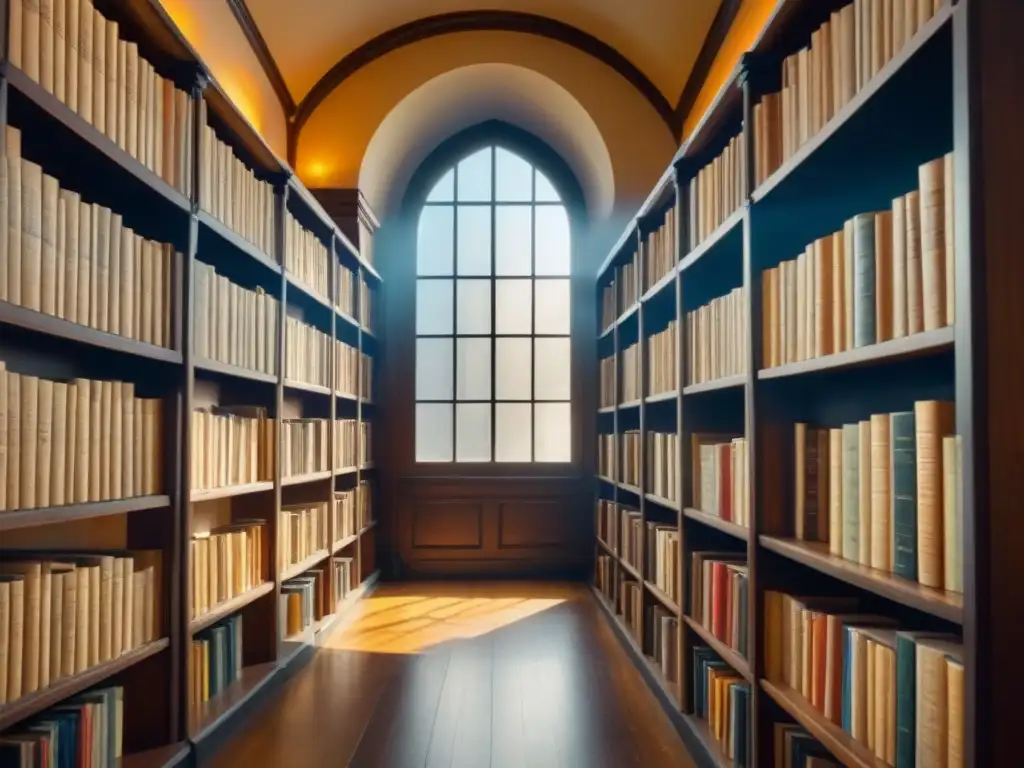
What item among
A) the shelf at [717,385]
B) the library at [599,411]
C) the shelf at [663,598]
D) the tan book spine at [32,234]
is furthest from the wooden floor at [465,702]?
the tan book spine at [32,234]

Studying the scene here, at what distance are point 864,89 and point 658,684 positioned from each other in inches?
106

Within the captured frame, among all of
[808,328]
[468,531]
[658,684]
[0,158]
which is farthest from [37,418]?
[468,531]

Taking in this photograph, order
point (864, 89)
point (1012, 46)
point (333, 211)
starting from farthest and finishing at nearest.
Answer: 1. point (333, 211)
2. point (864, 89)
3. point (1012, 46)

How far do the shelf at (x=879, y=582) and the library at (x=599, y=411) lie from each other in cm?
1

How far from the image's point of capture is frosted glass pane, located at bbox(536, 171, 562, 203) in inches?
289

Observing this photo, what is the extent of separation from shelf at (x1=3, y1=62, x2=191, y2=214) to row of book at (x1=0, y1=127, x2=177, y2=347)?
0.32 feet

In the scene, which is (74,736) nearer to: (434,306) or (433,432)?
(433,432)

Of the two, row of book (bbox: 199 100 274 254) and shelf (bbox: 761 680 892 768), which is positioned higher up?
row of book (bbox: 199 100 274 254)

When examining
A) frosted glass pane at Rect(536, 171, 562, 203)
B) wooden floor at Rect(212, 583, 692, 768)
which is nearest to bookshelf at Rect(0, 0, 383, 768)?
wooden floor at Rect(212, 583, 692, 768)

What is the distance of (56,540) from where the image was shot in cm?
279

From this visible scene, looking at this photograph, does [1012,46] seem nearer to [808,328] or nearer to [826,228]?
[808,328]

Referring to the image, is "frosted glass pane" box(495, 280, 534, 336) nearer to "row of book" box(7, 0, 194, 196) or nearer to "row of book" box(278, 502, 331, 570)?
"row of book" box(278, 502, 331, 570)

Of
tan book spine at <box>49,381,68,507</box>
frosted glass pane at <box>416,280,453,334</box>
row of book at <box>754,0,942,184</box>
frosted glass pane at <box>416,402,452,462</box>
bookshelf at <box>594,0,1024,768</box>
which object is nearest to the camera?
bookshelf at <box>594,0,1024,768</box>

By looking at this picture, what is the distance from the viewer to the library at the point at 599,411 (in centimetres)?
154
